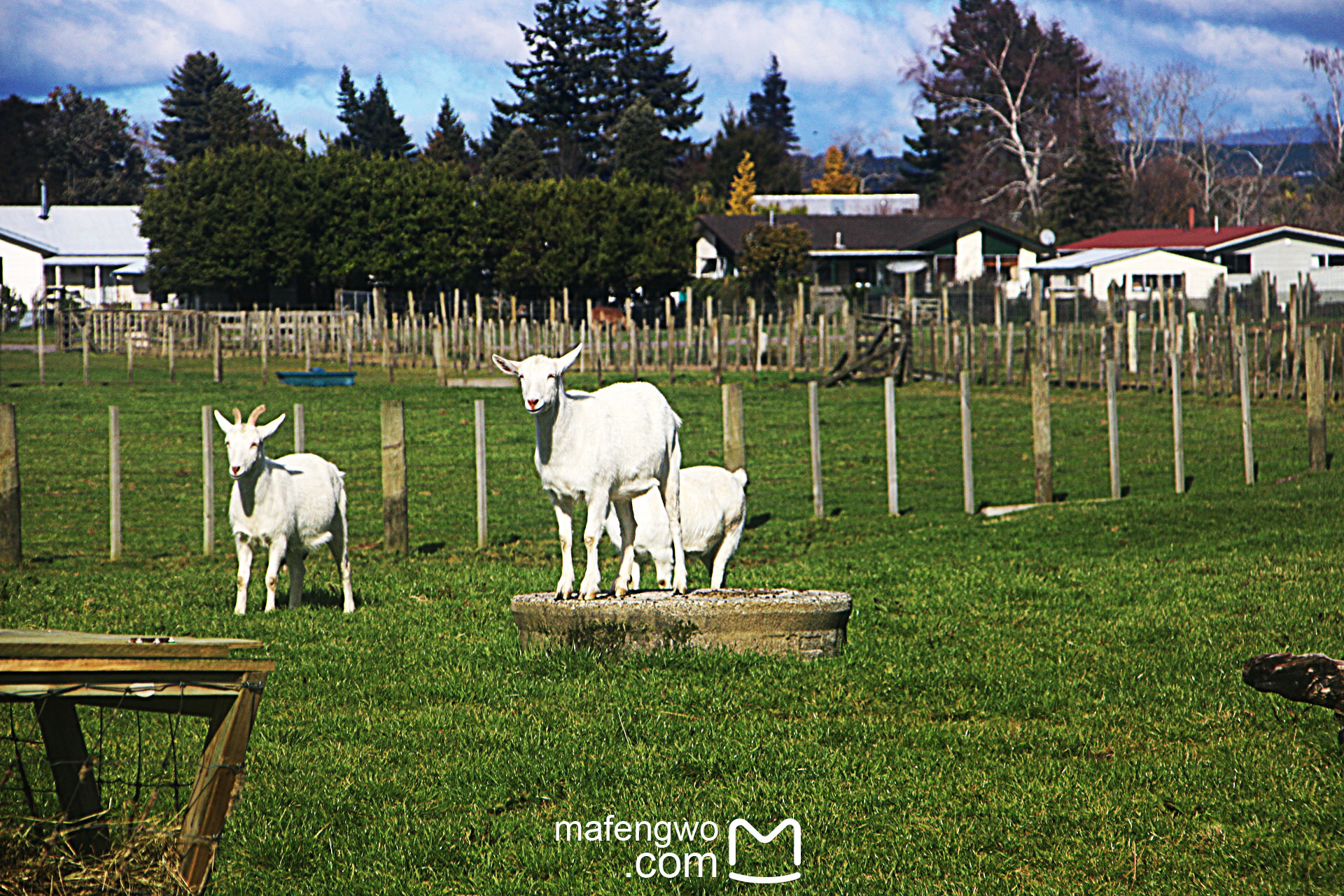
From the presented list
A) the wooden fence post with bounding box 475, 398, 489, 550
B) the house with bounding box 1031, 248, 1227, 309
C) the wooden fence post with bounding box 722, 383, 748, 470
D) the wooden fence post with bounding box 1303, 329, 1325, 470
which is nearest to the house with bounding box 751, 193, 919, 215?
the house with bounding box 1031, 248, 1227, 309

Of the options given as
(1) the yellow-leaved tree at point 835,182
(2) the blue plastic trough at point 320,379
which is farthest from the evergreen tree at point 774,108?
(2) the blue plastic trough at point 320,379

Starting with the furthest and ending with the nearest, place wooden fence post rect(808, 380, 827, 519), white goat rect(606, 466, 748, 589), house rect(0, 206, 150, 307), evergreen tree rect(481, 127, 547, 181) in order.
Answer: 1. evergreen tree rect(481, 127, 547, 181)
2. house rect(0, 206, 150, 307)
3. wooden fence post rect(808, 380, 827, 519)
4. white goat rect(606, 466, 748, 589)

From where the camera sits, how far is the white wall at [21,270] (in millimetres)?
74938

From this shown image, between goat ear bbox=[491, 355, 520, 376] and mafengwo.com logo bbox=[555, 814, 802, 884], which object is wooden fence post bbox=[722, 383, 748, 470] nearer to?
goat ear bbox=[491, 355, 520, 376]

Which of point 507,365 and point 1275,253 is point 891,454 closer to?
point 507,365

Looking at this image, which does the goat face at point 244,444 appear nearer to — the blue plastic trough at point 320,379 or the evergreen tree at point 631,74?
the blue plastic trough at point 320,379

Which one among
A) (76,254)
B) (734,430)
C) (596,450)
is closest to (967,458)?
(734,430)

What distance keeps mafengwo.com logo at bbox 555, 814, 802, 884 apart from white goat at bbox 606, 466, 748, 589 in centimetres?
483

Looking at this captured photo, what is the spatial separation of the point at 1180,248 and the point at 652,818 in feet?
237

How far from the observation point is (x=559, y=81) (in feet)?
→ 343

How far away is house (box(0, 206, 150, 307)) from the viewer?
75062mm

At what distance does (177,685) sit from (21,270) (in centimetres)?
7909

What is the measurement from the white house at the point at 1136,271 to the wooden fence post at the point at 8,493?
5858cm

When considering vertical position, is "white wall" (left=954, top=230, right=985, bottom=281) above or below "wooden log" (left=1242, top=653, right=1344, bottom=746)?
above
